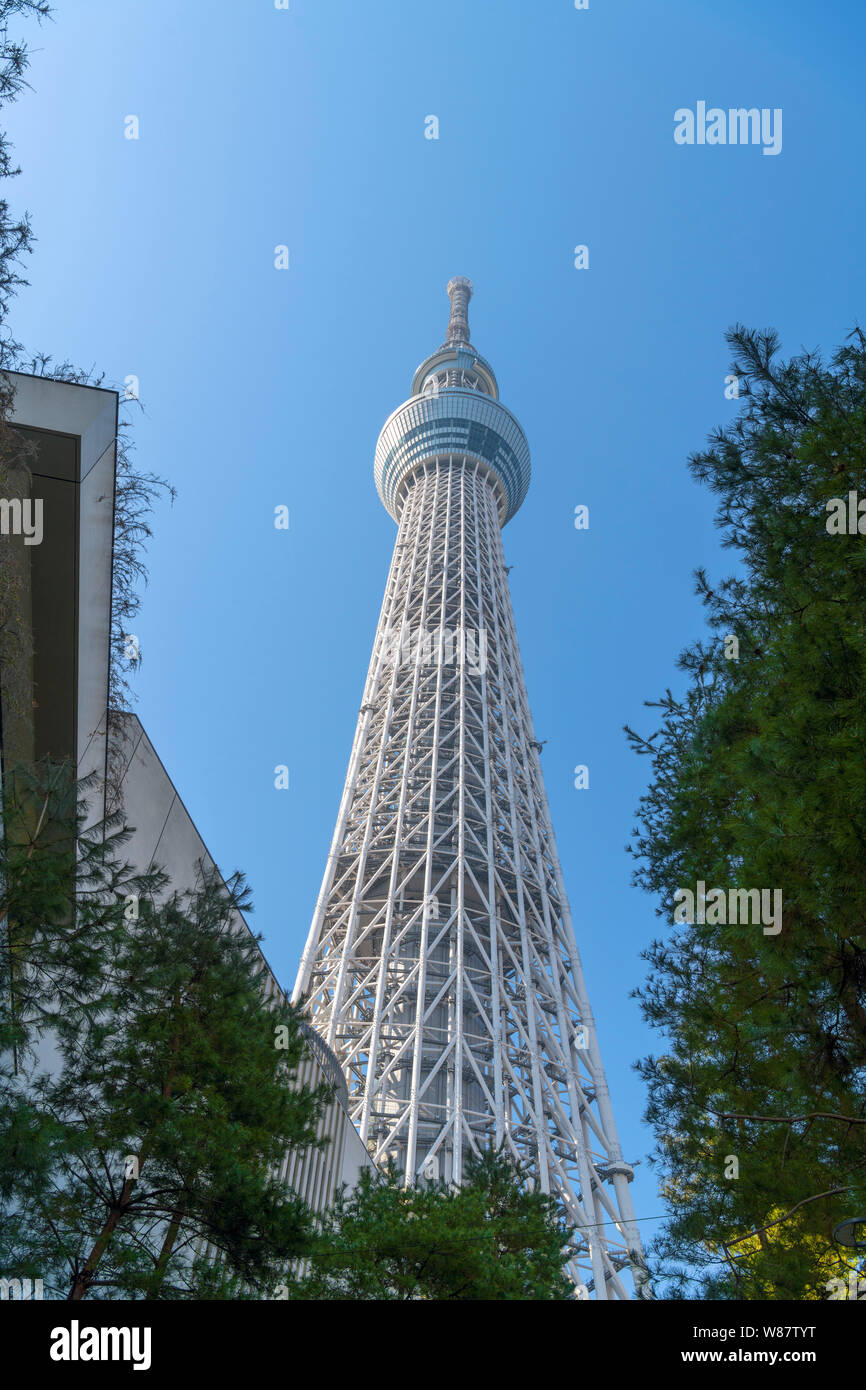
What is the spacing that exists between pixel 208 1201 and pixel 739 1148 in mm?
4009

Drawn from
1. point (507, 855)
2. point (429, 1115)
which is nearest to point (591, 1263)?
point (429, 1115)

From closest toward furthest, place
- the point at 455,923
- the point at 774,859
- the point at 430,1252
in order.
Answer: the point at 774,859 → the point at 430,1252 → the point at 455,923

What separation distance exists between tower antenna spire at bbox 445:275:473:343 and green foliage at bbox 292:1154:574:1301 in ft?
226

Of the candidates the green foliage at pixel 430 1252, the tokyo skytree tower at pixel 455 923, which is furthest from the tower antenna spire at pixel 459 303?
the green foliage at pixel 430 1252

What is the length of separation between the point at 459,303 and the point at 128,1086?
75.7 metres

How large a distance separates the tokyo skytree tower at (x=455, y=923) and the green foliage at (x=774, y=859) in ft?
43.7

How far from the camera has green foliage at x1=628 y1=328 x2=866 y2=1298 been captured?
5227 mm

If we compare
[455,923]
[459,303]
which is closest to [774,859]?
[455,923]

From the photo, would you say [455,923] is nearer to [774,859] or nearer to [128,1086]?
[128,1086]

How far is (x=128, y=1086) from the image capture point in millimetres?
8078

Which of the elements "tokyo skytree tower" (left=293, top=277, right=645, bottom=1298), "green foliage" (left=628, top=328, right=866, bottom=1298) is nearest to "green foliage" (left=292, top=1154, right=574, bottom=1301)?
"green foliage" (left=628, top=328, right=866, bottom=1298)

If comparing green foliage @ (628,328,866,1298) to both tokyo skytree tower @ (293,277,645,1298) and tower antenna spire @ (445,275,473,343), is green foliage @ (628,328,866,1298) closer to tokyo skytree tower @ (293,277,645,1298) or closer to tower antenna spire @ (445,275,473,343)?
tokyo skytree tower @ (293,277,645,1298)

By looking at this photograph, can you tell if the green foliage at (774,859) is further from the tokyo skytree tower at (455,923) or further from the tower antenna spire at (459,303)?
the tower antenna spire at (459,303)
